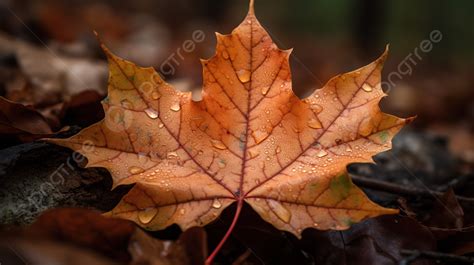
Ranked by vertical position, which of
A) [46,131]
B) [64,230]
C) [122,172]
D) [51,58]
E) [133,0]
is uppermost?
[133,0]

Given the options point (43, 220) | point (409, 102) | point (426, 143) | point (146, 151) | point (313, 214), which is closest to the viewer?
point (43, 220)

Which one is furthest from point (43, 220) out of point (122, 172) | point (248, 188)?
point (248, 188)

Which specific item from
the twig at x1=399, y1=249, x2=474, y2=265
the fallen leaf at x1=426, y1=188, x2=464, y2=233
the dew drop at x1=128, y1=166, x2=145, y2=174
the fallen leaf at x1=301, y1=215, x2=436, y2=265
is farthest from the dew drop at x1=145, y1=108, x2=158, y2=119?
the fallen leaf at x1=426, y1=188, x2=464, y2=233

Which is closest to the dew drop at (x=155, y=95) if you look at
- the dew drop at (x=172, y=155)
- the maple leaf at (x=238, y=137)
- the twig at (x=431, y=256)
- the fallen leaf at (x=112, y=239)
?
the maple leaf at (x=238, y=137)

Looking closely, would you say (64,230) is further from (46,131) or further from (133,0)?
(133,0)

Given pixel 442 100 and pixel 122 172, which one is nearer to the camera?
pixel 122 172

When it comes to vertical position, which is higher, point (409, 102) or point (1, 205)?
point (409, 102)

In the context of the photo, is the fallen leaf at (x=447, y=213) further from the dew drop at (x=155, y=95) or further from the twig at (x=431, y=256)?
the dew drop at (x=155, y=95)
